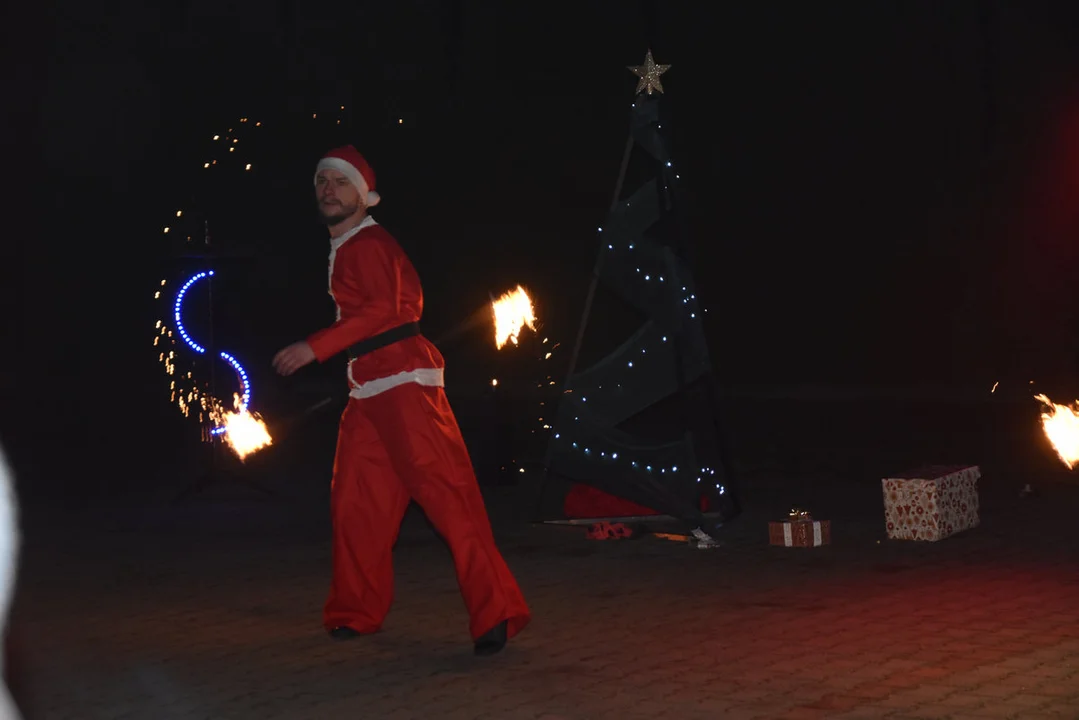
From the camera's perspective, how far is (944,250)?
2381 cm

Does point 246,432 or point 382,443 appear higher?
point 246,432

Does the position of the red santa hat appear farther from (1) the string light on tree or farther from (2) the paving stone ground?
(1) the string light on tree

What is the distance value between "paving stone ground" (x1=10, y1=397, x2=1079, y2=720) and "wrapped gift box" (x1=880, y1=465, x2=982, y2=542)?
0.49 ft

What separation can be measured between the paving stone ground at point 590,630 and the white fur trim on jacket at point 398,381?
1146mm

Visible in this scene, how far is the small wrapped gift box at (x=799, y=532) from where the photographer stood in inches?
371

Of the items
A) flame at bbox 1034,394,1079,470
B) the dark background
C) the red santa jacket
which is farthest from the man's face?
the dark background

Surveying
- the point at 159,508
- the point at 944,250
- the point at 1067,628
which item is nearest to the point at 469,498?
the point at 1067,628

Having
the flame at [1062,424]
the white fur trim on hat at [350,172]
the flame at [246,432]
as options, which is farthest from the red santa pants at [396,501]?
the flame at [1062,424]

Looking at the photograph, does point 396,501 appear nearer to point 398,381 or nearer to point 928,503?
point 398,381

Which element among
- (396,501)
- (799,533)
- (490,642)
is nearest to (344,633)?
(396,501)

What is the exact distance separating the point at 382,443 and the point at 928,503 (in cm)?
387

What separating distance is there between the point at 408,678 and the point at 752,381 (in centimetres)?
1857

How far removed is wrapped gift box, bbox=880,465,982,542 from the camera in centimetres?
942

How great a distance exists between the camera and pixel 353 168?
291 inches
